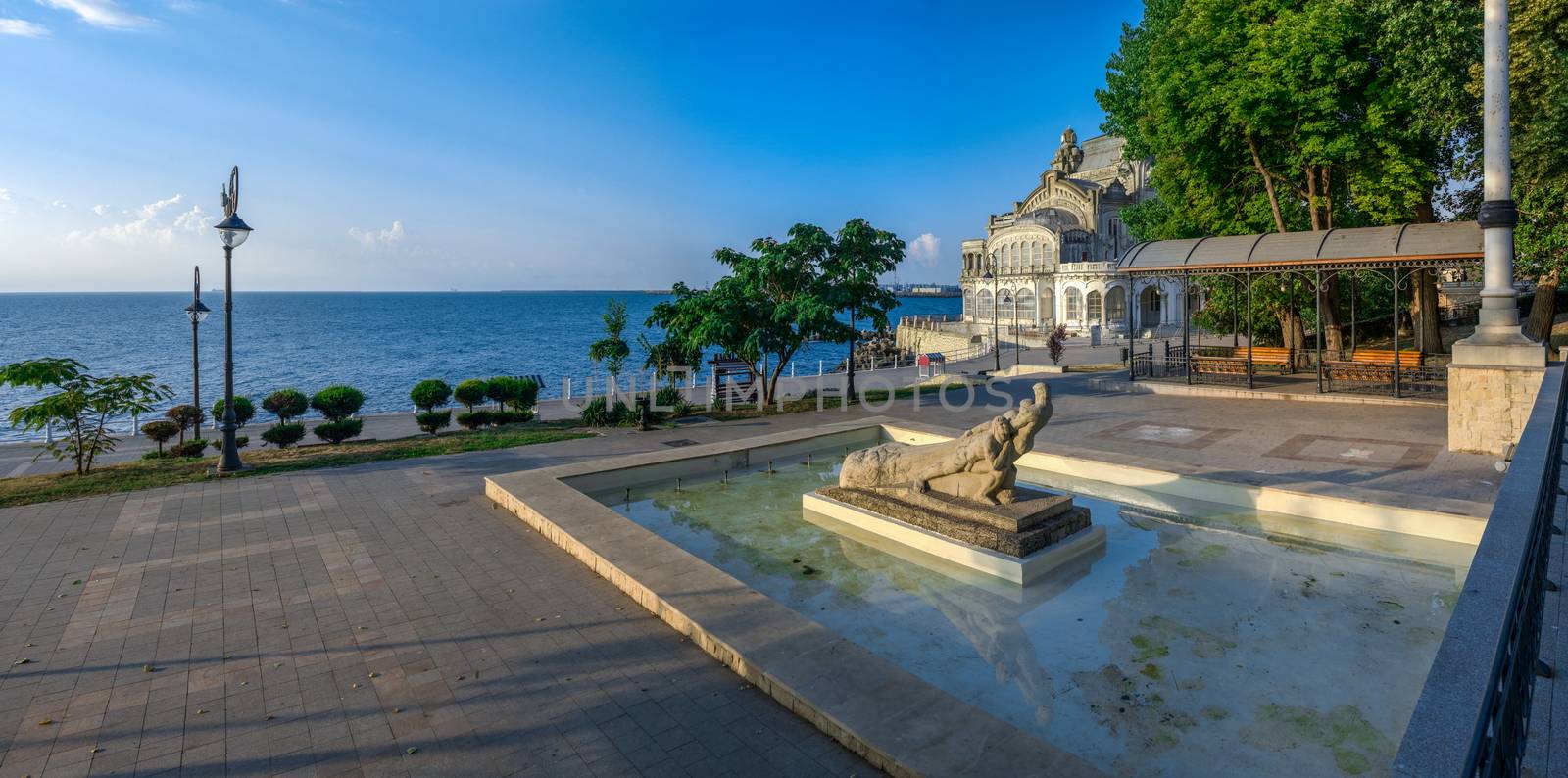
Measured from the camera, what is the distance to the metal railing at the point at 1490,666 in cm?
233

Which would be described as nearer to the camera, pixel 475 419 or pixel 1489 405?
pixel 1489 405

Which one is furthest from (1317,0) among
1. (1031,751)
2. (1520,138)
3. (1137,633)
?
(1031,751)

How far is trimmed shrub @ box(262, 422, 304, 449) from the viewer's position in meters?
15.2

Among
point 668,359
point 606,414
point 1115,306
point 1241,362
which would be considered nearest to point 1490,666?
point 606,414

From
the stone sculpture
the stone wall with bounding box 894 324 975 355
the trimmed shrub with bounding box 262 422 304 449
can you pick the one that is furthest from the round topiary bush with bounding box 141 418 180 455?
the stone wall with bounding box 894 324 975 355

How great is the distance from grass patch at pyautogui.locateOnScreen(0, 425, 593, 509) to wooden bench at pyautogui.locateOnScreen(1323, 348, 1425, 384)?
18281 millimetres

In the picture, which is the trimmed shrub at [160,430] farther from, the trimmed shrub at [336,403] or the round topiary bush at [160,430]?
the trimmed shrub at [336,403]

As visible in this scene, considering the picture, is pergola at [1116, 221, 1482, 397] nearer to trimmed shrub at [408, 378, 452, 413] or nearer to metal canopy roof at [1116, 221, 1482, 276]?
metal canopy roof at [1116, 221, 1482, 276]

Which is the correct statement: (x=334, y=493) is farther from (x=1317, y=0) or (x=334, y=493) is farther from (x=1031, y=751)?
(x=1317, y=0)

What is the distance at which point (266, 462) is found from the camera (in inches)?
528

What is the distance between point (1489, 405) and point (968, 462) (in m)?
8.96

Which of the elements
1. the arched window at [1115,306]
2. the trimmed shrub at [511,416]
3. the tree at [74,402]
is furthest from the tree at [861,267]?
the arched window at [1115,306]

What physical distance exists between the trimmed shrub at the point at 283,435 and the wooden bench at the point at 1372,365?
2316 cm

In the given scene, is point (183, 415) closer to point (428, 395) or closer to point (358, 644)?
point (428, 395)
